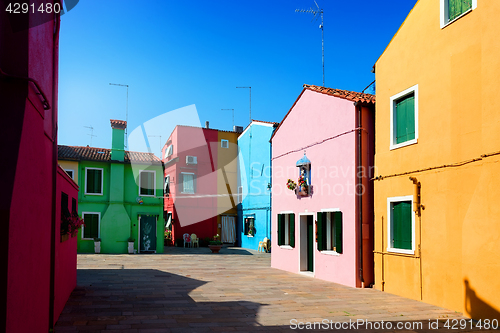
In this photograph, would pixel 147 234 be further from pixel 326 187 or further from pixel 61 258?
pixel 61 258

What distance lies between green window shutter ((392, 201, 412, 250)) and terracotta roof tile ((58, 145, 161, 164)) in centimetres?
1727

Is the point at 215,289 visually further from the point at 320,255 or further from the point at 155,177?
the point at 155,177

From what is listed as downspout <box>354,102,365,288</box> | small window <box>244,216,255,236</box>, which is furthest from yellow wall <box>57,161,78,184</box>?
downspout <box>354,102,365,288</box>

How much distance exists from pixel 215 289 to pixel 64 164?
50.3ft

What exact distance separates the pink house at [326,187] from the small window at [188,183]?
1414cm

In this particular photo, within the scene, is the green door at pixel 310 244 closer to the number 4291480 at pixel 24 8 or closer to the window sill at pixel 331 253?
the window sill at pixel 331 253

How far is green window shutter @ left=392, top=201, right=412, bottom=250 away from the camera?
973 centimetres

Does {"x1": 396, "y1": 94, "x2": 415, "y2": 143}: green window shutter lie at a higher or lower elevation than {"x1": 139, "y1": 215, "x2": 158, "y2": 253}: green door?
higher

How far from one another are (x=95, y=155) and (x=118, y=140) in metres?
1.54

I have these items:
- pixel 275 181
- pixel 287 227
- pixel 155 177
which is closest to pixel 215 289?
pixel 287 227

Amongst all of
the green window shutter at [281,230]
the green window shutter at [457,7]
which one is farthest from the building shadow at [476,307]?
the green window shutter at [281,230]

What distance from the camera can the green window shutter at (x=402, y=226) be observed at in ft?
31.9

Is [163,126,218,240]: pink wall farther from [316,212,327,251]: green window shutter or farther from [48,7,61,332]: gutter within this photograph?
[48,7,61,332]: gutter

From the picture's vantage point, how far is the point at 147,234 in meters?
24.3
